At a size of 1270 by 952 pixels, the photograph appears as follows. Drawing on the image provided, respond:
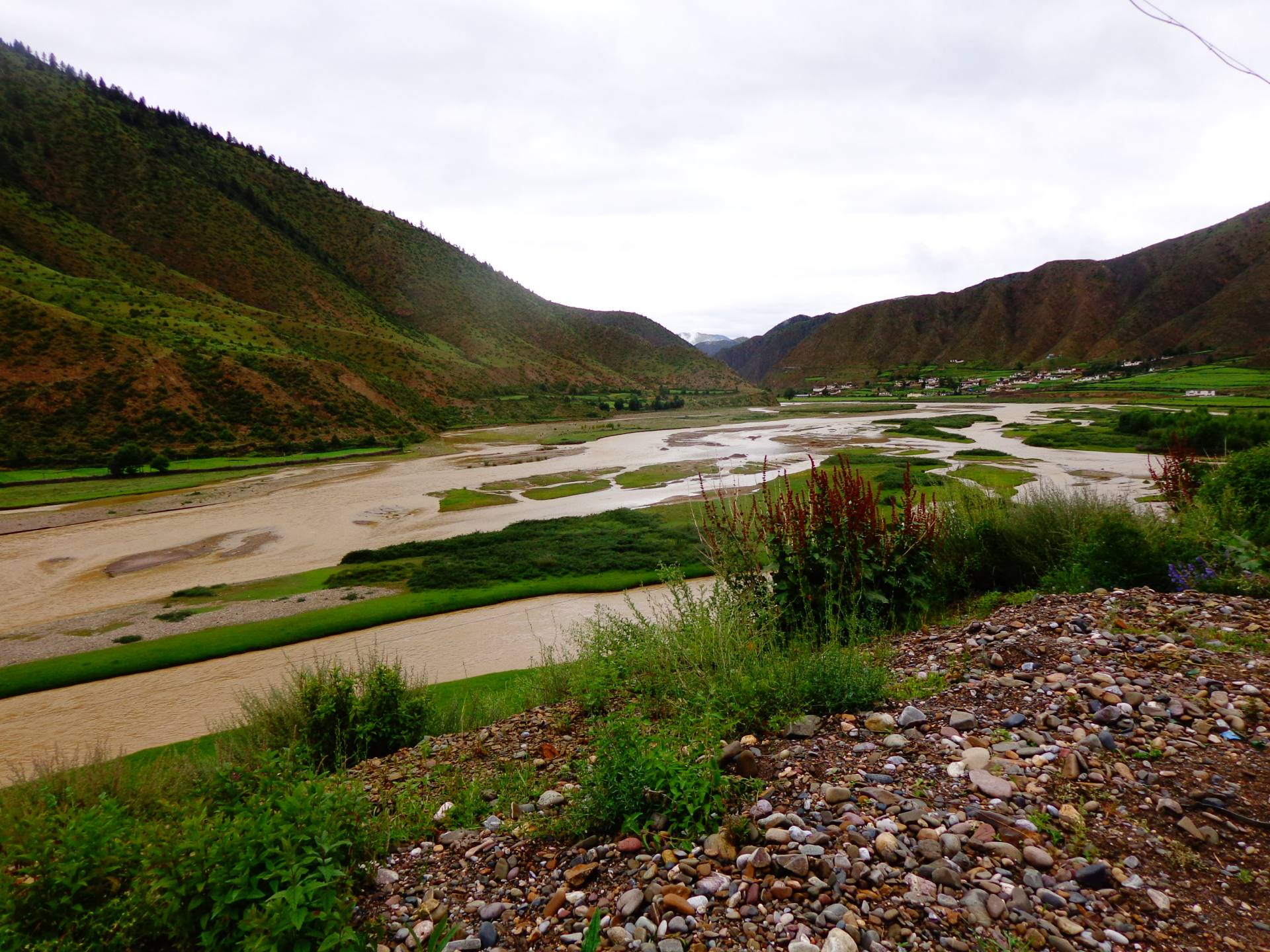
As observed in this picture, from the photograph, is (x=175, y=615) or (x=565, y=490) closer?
(x=175, y=615)

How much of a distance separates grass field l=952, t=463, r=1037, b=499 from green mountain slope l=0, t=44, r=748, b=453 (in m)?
54.1

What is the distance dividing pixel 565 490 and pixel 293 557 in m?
16.0

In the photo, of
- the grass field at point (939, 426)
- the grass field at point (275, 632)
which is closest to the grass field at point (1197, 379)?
the grass field at point (939, 426)

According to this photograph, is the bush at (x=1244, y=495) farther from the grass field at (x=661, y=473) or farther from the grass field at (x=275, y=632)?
the grass field at (x=661, y=473)

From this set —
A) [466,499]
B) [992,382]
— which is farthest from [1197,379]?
[466,499]

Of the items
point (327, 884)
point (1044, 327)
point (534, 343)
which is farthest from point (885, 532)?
point (1044, 327)

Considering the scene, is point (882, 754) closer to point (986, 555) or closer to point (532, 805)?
point (532, 805)

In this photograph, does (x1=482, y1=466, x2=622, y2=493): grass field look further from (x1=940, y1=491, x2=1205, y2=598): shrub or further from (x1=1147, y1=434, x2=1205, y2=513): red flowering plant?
(x1=1147, y1=434, x2=1205, y2=513): red flowering plant

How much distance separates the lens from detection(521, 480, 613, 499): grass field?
1419 inches

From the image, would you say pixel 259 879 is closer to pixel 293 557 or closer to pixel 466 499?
pixel 293 557

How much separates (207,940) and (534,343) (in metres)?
132

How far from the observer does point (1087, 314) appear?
14888 cm

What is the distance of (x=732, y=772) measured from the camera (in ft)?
12.8

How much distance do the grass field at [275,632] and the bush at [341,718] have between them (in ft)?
33.6
